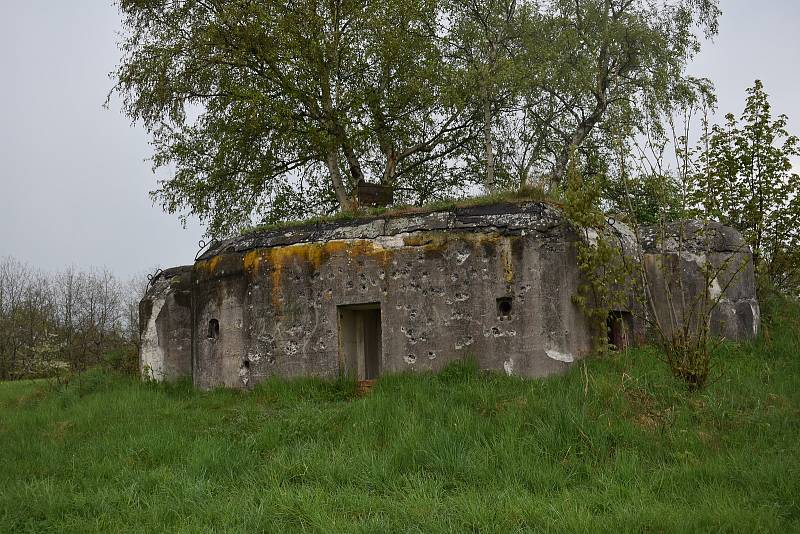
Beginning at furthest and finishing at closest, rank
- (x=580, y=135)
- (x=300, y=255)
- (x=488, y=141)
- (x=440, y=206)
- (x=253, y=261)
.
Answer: (x=580, y=135) → (x=488, y=141) → (x=253, y=261) → (x=300, y=255) → (x=440, y=206)

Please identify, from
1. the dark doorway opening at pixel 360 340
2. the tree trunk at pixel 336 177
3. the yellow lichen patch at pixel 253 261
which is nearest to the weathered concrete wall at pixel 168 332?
the yellow lichen patch at pixel 253 261

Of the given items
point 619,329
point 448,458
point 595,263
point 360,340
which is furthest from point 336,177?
point 448,458

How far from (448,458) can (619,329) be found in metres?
4.26

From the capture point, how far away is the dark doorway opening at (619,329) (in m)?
9.52

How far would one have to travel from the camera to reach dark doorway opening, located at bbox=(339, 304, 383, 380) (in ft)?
31.8

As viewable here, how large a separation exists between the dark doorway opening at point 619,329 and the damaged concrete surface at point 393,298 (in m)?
0.84

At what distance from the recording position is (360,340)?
10242 mm

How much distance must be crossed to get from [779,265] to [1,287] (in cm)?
3284

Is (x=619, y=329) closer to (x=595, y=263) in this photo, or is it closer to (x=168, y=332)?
(x=595, y=263)

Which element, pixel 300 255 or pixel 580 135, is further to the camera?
pixel 580 135

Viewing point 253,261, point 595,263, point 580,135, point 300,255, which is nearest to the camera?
point 595,263

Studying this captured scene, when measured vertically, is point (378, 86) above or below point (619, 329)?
above

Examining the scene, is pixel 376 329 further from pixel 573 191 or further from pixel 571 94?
pixel 571 94

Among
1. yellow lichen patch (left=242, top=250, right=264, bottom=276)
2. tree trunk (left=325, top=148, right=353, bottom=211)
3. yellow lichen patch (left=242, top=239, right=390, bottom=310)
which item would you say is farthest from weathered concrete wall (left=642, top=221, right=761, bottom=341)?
tree trunk (left=325, top=148, right=353, bottom=211)
